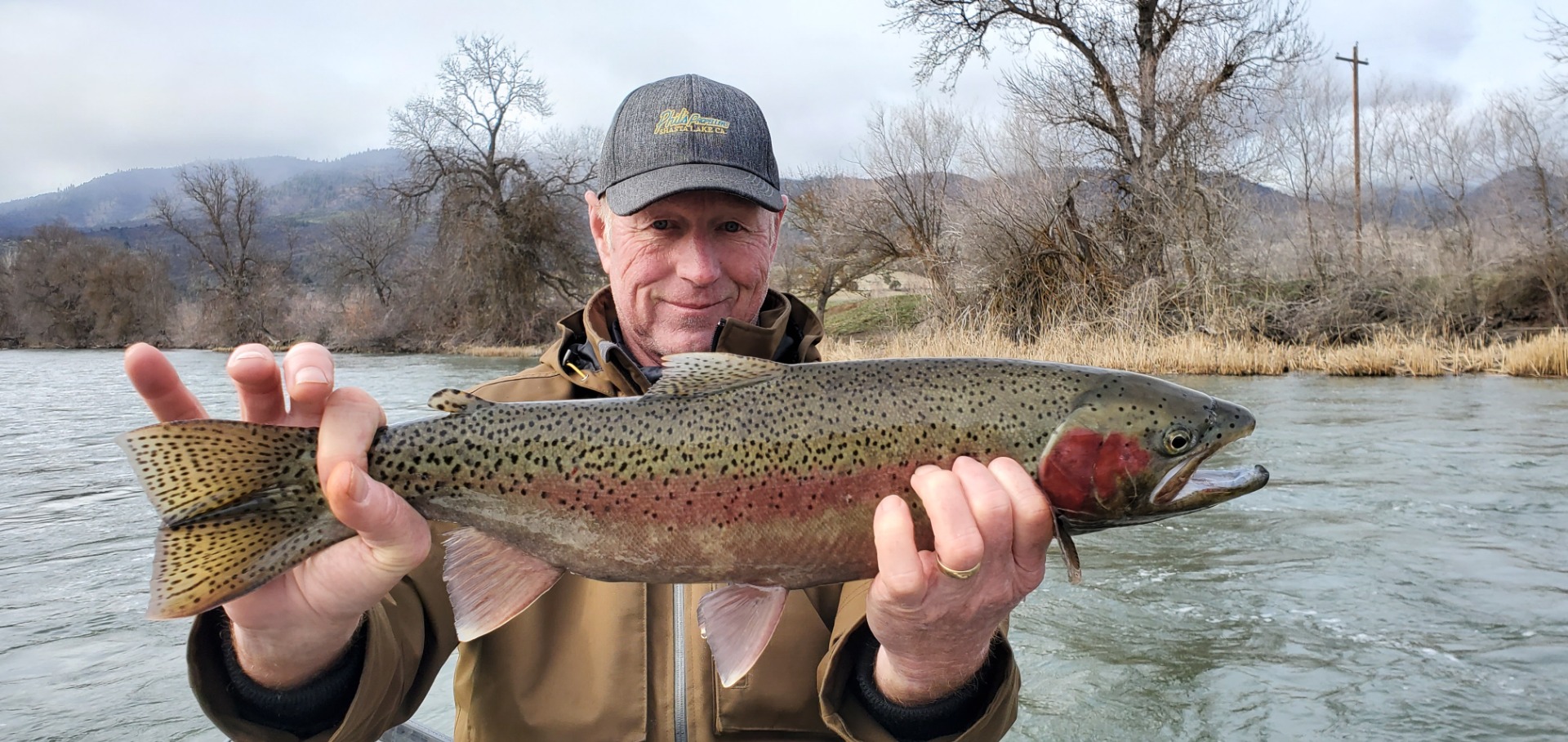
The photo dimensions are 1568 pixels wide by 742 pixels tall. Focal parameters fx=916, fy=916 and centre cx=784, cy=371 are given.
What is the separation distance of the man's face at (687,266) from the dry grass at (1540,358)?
1776 centimetres

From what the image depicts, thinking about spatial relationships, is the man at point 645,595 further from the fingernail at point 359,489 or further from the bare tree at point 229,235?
the bare tree at point 229,235

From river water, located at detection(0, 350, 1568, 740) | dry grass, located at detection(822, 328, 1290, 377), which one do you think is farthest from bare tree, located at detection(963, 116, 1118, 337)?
river water, located at detection(0, 350, 1568, 740)

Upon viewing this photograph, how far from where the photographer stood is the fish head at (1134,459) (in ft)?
6.64

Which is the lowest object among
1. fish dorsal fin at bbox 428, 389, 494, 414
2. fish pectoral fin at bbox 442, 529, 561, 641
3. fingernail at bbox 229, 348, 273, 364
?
fish pectoral fin at bbox 442, 529, 561, 641

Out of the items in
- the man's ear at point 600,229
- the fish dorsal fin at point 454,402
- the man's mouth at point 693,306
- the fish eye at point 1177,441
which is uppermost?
the man's ear at point 600,229

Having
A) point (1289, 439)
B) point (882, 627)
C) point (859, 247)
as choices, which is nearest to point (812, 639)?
point (882, 627)

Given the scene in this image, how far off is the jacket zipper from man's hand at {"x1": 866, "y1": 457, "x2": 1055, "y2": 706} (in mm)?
622

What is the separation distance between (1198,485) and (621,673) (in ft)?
4.92

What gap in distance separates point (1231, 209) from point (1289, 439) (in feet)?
34.5

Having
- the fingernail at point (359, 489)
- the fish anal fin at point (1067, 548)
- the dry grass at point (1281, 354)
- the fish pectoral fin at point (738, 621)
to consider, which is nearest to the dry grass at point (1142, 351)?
the dry grass at point (1281, 354)

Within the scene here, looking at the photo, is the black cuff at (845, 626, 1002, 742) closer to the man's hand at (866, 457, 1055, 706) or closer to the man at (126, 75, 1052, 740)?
the man at (126, 75, 1052, 740)

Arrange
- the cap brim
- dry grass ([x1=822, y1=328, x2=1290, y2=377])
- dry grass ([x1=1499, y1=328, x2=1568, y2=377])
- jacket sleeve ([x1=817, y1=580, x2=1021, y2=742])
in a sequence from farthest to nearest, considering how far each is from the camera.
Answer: dry grass ([x1=822, y1=328, x2=1290, y2=377]) < dry grass ([x1=1499, y1=328, x2=1568, y2=377]) < the cap brim < jacket sleeve ([x1=817, y1=580, x2=1021, y2=742])

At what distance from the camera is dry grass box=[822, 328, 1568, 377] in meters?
15.7

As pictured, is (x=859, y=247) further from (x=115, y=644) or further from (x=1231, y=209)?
(x=115, y=644)
